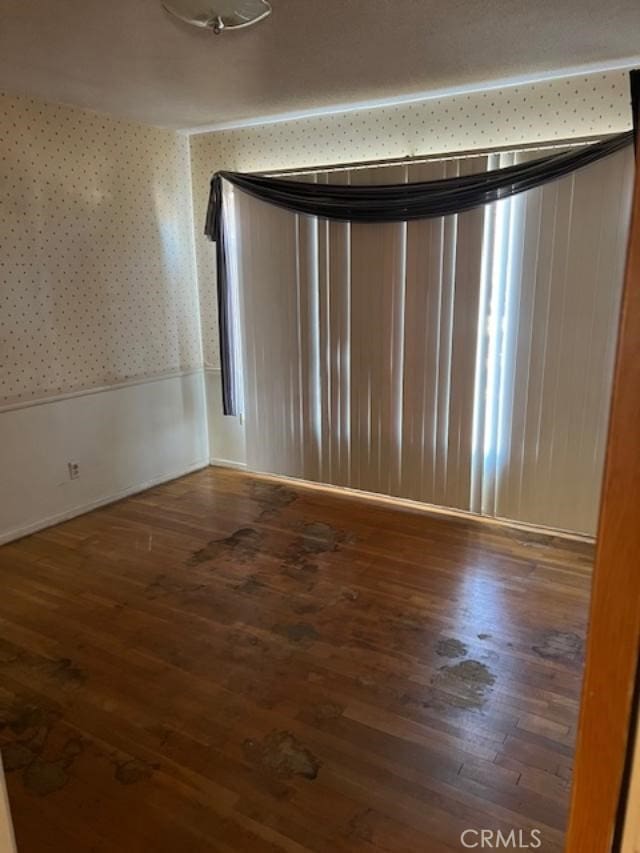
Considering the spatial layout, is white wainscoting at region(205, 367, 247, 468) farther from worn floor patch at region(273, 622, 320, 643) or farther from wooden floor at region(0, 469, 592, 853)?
worn floor patch at region(273, 622, 320, 643)

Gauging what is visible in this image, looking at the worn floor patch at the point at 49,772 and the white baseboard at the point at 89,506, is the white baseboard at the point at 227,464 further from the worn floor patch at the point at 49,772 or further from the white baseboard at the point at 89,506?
the worn floor patch at the point at 49,772

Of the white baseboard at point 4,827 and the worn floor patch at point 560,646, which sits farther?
the worn floor patch at point 560,646

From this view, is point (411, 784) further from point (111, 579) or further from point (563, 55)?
point (563, 55)

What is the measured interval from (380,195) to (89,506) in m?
2.76

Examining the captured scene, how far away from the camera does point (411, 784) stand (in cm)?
182

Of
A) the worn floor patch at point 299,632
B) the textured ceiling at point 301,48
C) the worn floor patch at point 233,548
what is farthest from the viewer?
the worn floor patch at point 233,548

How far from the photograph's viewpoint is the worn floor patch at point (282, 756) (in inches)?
73.6

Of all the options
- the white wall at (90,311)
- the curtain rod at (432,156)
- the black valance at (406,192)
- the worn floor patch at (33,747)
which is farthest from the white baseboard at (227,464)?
the worn floor patch at (33,747)

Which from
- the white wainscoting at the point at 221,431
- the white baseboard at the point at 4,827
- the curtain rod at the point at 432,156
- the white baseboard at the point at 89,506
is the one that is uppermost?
the curtain rod at the point at 432,156

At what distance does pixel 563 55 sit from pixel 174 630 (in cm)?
318

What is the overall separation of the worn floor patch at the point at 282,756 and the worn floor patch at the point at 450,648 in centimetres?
75

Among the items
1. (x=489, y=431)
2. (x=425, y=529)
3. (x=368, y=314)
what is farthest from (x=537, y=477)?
(x=368, y=314)

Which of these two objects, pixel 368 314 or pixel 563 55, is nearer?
pixel 563 55

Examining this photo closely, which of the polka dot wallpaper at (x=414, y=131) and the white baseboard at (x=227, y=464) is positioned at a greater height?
the polka dot wallpaper at (x=414, y=131)
